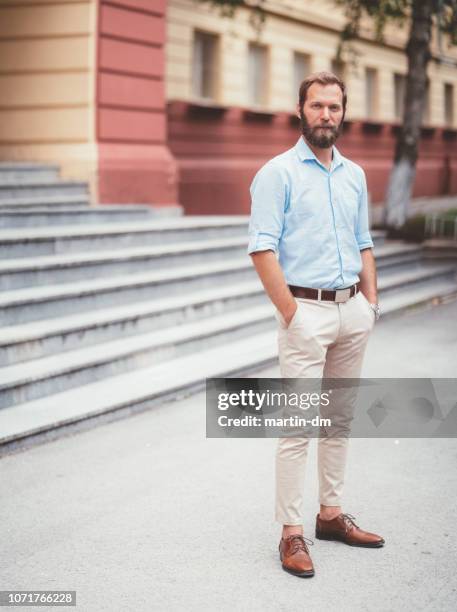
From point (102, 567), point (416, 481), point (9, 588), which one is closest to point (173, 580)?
point (102, 567)

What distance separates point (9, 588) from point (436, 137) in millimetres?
22185

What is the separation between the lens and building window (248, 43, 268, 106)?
17.9 m

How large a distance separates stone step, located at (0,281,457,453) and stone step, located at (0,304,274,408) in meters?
0.06

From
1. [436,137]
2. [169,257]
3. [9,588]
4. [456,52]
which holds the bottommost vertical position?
[9,588]

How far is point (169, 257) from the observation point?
33.2 ft

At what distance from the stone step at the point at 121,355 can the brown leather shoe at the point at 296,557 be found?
2.95 m

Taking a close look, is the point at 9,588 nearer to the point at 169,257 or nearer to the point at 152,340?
the point at 152,340

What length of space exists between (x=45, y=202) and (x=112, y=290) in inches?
93.3

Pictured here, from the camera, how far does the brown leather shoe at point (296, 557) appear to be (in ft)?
13.3

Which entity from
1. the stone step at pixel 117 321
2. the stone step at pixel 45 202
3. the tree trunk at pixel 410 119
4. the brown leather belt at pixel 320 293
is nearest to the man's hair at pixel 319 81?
the brown leather belt at pixel 320 293

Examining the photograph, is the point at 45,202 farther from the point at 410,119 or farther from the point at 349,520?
the point at 349,520

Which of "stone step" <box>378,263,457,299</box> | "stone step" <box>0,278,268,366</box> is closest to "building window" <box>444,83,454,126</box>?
"stone step" <box>378,263,457,299</box>

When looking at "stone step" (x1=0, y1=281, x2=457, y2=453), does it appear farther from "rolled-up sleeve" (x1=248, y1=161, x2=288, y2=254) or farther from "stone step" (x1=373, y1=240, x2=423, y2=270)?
"stone step" (x1=373, y1=240, x2=423, y2=270)

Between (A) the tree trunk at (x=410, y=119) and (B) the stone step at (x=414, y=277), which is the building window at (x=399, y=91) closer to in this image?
(A) the tree trunk at (x=410, y=119)
